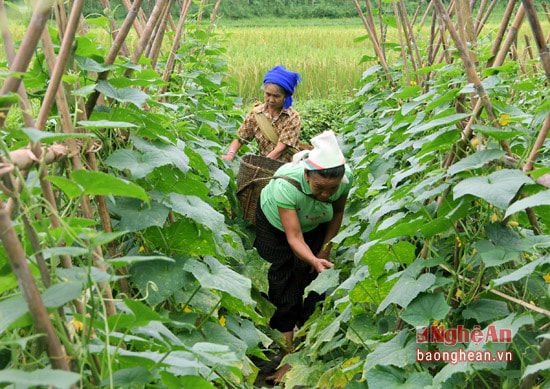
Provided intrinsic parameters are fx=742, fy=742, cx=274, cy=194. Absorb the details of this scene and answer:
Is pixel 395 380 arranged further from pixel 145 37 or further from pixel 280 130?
pixel 280 130

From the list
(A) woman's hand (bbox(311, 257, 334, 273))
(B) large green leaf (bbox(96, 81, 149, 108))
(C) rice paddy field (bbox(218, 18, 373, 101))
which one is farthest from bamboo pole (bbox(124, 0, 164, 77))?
(C) rice paddy field (bbox(218, 18, 373, 101))

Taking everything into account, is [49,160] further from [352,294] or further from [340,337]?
[340,337]

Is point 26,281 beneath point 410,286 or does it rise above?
above

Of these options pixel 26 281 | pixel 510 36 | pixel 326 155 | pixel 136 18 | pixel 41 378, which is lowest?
pixel 326 155

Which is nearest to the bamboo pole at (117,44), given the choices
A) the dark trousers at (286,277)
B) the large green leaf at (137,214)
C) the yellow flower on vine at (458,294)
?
the large green leaf at (137,214)

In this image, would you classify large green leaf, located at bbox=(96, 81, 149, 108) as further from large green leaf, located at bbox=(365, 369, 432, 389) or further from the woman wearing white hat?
the woman wearing white hat

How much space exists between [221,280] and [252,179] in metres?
2.02

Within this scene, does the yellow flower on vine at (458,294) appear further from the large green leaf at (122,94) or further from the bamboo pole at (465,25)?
the large green leaf at (122,94)

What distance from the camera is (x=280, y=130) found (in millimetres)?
4656

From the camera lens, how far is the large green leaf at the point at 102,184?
1237 mm

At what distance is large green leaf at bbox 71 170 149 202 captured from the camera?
1.24 m

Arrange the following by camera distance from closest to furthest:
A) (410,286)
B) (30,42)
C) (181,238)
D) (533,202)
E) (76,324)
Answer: (30,42), (76,324), (533,202), (410,286), (181,238)

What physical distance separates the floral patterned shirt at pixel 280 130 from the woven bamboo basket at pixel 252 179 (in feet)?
1.29

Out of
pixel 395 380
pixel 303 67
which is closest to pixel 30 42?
pixel 395 380
